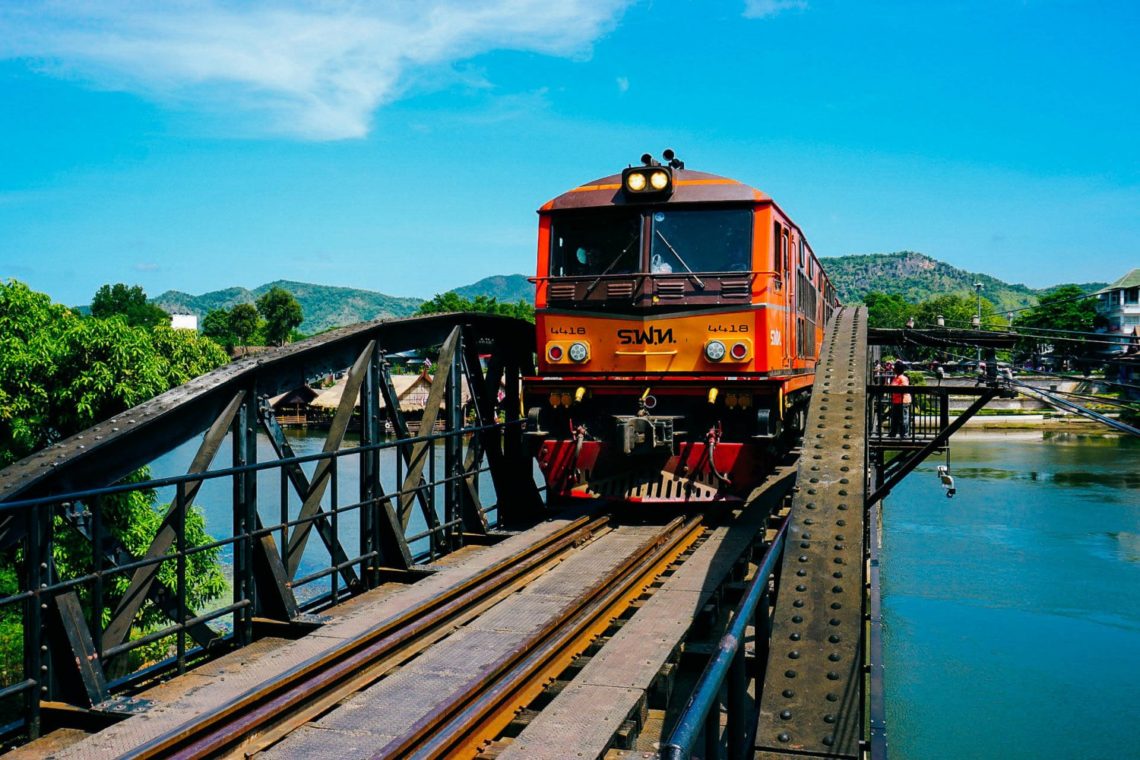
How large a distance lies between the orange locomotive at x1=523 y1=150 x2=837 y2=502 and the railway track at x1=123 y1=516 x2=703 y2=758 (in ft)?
7.35

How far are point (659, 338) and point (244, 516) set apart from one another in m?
5.61

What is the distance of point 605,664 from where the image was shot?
646 cm

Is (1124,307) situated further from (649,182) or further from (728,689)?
(728,689)

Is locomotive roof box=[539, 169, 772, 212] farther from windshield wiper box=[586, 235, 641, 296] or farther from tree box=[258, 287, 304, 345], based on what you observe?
tree box=[258, 287, 304, 345]

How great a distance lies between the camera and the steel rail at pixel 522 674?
5.19 m

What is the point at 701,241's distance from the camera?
11.5 metres

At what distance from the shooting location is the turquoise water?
1324 centimetres

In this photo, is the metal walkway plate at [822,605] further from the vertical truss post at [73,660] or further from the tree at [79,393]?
the tree at [79,393]

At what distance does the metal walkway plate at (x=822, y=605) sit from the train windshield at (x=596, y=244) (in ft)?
23.0

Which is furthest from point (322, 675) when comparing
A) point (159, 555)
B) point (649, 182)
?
point (649, 182)

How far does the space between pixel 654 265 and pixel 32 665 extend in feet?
26.0

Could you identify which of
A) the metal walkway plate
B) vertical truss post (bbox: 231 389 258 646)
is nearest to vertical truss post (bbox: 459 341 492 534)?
vertical truss post (bbox: 231 389 258 646)

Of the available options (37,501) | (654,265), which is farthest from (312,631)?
(654,265)

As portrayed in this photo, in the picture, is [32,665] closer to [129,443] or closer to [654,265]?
[129,443]
